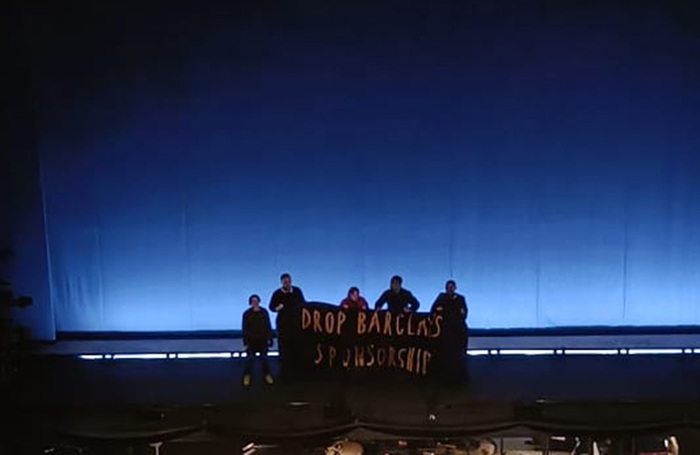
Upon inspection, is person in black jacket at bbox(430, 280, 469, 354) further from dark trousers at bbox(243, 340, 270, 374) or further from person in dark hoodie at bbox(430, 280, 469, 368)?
dark trousers at bbox(243, 340, 270, 374)

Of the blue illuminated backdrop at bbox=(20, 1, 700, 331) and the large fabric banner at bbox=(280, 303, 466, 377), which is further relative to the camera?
the blue illuminated backdrop at bbox=(20, 1, 700, 331)

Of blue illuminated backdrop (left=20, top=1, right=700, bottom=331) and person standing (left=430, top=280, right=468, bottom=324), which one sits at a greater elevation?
blue illuminated backdrop (left=20, top=1, right=700, bottom=331)

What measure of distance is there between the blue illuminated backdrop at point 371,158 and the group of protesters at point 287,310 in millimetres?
2011

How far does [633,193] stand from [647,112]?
1.10 metres

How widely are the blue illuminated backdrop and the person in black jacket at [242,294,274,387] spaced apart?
7.27ft

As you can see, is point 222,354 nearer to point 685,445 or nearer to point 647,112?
point 685,445

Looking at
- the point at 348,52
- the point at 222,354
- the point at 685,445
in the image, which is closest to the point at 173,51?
the point at 348,52

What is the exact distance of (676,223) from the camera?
482 inches

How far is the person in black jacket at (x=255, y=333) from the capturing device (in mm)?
9984

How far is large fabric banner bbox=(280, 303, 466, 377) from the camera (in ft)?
31.2

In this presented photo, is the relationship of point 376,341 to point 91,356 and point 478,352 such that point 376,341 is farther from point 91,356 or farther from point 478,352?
point 91,356

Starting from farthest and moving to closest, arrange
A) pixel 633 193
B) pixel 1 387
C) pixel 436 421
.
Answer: pixel 633 193 → pixel 1 387 → pixel 436 421

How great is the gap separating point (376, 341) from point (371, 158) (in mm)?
3333

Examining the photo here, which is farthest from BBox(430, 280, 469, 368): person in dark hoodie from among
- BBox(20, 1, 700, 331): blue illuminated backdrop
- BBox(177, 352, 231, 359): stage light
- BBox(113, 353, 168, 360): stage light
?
BBox(113, 353, 168, 360): stage light
